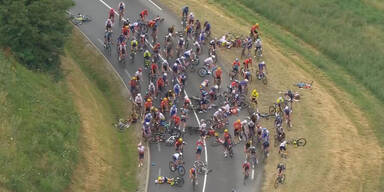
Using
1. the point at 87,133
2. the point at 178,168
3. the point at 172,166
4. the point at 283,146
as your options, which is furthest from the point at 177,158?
the point at 283,146

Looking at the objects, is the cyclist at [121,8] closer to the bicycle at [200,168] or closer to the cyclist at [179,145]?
the cyclist at [179,145]

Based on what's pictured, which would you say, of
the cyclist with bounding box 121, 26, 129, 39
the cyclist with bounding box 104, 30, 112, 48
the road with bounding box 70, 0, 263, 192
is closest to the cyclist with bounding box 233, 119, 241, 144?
the road with bounding box 70, 0, 263, 192

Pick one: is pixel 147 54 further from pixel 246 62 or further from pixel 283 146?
pixel 283 146

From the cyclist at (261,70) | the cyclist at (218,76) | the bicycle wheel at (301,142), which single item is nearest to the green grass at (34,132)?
the cyclist at (218,76)

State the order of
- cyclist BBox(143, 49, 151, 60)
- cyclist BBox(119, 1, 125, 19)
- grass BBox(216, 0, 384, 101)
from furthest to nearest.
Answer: grass BBox(216, 0, 384, 101), cyclist BBox(119, 1, 125, 19), cyclist BBox(143, 49, 151, 60)

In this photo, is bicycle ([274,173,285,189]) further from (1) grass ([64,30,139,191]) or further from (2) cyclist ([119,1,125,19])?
(2) cyclist ([119,1,125,19])

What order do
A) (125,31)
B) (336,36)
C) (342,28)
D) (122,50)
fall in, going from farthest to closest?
(342,28) → (336,36) → (125,31) → (122,50)
